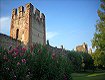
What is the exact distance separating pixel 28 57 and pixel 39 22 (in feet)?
95.8

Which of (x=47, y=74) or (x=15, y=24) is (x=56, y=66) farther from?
(x=15, y=24)

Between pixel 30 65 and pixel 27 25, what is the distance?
25.5 m

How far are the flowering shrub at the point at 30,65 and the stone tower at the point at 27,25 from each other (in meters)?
22.1

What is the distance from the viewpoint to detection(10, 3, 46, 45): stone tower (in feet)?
108

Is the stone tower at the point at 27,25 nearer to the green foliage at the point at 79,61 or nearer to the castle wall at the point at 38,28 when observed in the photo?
the castle wall at the point at 38,28

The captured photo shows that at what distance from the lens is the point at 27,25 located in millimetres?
33344

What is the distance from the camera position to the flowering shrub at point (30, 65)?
7.32m

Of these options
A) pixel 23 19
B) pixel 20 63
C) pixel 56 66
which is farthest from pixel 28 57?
pixel 23 19

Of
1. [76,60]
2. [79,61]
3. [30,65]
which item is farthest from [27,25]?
[30,65]

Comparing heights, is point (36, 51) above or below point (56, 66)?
above

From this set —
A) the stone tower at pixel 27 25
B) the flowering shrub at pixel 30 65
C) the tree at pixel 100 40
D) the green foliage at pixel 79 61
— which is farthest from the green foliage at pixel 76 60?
the flowering shrub at pixel 30 65

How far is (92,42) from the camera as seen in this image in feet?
66.3

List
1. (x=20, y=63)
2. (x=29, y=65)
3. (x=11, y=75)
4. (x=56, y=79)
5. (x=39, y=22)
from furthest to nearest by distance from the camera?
(x=39, y=22), (x=56, y=79), (x=29, y=65), (x=20, y=63), (x=11, y=75)

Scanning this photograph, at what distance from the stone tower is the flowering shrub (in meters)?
22.1
